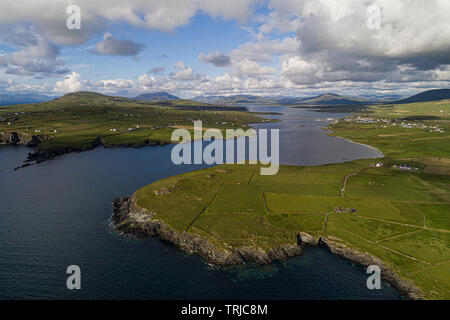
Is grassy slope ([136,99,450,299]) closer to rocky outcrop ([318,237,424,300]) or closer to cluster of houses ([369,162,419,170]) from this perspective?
rocky outcrop ([318,237,424,300])

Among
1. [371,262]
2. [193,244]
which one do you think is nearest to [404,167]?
[371,262]

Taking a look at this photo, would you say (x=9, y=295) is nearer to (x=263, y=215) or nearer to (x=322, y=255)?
(x=263, y=215)

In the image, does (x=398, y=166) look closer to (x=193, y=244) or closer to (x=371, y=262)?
(x=371, y=262)

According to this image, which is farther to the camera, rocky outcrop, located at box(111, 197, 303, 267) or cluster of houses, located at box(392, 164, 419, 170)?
cluster of houses, located at box(392, 164, 419, 170)

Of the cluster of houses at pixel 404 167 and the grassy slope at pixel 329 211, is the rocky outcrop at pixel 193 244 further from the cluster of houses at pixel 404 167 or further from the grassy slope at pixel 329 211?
the cluster of houses at pixel 404 167

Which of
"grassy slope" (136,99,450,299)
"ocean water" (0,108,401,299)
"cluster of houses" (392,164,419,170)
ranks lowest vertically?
"ocean water" (0,108,401,299)

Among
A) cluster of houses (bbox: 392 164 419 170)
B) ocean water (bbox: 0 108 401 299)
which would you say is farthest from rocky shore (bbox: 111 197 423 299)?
cluster of houses (bbox: 392 164 419 170)
